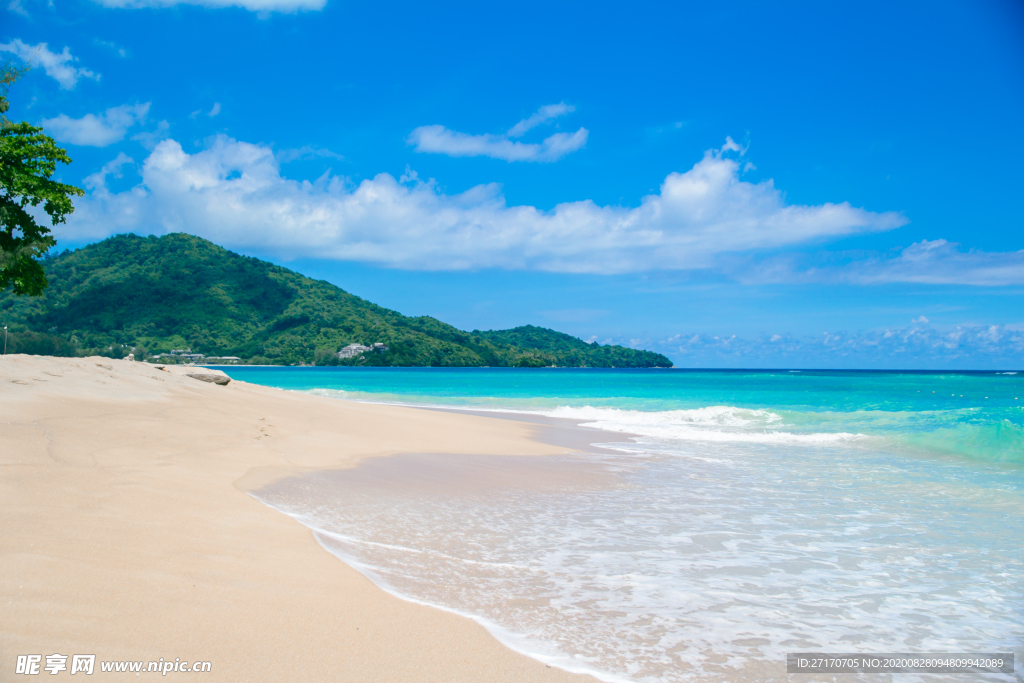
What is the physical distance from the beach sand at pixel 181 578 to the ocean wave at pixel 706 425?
41.1 feet

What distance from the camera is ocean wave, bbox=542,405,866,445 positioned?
16000 mm

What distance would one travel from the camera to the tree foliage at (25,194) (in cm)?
1426

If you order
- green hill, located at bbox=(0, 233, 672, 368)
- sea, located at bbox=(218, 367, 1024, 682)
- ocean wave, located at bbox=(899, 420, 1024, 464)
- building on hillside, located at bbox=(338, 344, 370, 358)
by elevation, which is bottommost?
sea, located at bbox=(218, 367, 1024, 682)

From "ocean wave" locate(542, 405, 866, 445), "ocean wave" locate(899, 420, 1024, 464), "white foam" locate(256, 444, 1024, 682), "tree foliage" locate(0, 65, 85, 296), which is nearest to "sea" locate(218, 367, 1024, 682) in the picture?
"white foam" locate(256, 444, 1024, 682)

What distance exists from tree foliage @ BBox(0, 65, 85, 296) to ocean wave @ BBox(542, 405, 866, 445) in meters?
17.4

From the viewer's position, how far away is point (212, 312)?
4259 inches

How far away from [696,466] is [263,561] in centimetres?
854

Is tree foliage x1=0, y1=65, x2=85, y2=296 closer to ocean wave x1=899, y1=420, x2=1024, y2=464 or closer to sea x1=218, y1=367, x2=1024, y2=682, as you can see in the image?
sea x1=218, y1=367, x2=1024, y2=682

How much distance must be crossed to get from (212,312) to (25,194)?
105m

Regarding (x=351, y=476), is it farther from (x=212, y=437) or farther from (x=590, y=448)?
(x=590, y=448)

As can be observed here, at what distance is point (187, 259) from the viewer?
124 meters

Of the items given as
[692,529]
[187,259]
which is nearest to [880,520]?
[692,529]

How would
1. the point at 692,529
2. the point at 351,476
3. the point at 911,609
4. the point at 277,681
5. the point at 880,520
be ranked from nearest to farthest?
the point at 277,681 → the point at 911,609 → the point at 692,529 → the point at 880,520 → the point at 351,476

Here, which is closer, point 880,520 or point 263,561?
point 263,561
